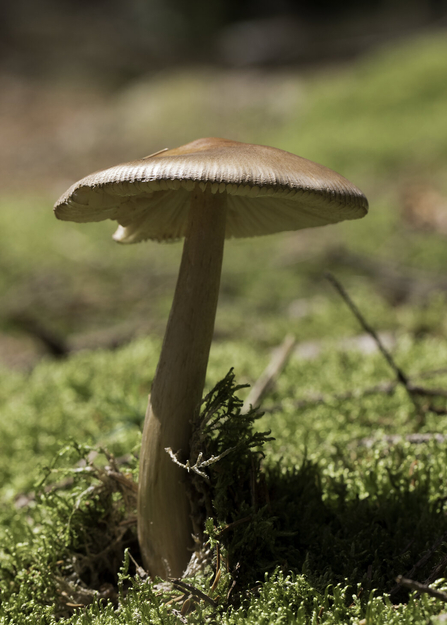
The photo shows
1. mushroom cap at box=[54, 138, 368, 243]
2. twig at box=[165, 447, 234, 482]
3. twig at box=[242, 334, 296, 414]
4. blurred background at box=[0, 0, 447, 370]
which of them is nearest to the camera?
Result: mushroom cap at box=[54, 138, 368, 243]

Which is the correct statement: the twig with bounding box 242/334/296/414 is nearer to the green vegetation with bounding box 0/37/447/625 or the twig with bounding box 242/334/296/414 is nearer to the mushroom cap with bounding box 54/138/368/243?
the green vegetation with bounding box 0/37/447/625

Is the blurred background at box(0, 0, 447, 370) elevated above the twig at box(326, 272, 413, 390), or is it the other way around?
the blurred background at box(0, 0, 447, 370)

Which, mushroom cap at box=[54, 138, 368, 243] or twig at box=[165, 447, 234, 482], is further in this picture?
twig at box=[165, 447, 234, 482]

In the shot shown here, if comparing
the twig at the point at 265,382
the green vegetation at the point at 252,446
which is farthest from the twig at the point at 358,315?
the twig at the point at 265,382

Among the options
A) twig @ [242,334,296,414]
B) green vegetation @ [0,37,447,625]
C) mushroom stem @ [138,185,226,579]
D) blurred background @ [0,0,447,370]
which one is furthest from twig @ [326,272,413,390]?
blurred background @ [0,0,447,370]

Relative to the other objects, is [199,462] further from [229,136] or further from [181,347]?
[229,136]

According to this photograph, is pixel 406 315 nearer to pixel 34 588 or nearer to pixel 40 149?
pixel 34 588

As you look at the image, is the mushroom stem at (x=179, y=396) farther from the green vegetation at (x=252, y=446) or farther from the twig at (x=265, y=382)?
the twig at (x=265, y=382)

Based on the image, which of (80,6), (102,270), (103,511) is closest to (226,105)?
(102,270)
